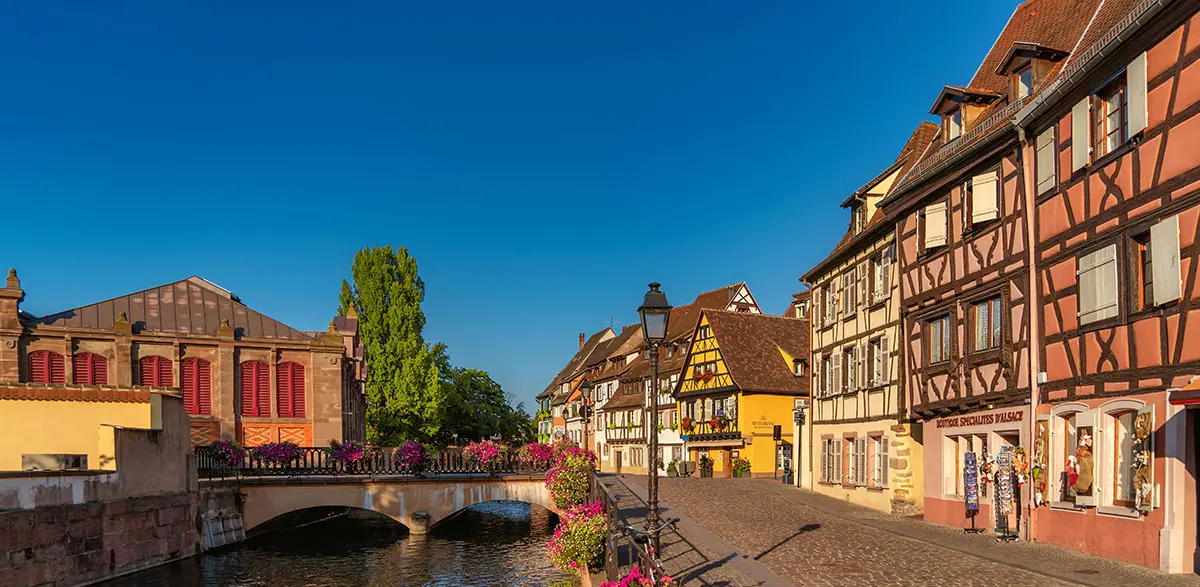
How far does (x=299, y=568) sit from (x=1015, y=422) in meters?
18.2

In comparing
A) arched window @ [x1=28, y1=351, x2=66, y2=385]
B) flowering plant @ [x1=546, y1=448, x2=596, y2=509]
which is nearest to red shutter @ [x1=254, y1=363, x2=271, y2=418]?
arched window @ [x1=28, y1=351, x2=66, y2=385]

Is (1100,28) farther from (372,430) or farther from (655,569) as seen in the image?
(372,430)

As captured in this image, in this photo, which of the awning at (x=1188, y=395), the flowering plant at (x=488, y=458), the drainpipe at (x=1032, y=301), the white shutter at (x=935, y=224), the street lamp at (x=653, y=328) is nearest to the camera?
the awning at (x=1188, y=395)

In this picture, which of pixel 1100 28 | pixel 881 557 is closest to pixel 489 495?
pixel 881 557

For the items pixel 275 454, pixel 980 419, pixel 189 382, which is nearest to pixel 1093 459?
pixel 980 419

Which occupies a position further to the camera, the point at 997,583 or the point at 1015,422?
the point at 1015,422

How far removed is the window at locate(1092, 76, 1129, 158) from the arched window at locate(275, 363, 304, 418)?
3357cm

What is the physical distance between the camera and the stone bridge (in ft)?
94.6

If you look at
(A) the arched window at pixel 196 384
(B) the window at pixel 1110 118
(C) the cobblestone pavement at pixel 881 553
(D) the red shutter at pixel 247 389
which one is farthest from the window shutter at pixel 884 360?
(A) the arched window at pixel 196 384

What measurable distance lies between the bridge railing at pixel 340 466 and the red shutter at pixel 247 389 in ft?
23.6

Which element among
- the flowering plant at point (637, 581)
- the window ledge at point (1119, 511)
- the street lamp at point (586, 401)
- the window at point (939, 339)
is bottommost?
the street lamp at point (586, 401)

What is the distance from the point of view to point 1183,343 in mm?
12469

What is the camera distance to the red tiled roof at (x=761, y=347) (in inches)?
1673

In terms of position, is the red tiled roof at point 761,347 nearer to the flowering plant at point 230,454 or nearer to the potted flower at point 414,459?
the potted flower at point 414,459
